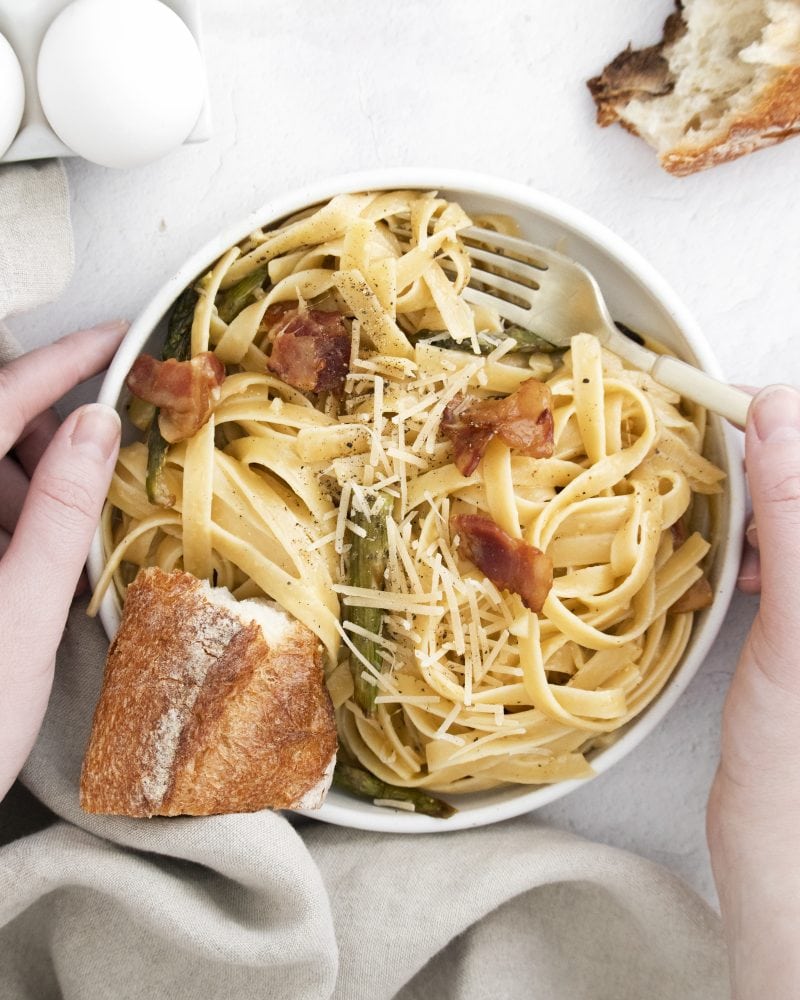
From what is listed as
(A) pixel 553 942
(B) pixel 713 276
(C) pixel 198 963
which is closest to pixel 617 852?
(A) pixel 553 942

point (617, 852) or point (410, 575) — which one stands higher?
point (410, 575)

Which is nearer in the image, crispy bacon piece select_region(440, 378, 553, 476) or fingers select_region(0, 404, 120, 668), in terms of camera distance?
fingers select_region(0, 404, 120, 668)

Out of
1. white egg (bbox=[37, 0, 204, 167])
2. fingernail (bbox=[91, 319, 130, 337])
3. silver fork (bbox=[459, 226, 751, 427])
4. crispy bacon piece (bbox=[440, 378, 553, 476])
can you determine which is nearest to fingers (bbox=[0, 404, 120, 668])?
fingernail (bbox=[91, 319, 130, 337])

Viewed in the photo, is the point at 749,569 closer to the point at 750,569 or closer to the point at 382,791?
the point at 750,569

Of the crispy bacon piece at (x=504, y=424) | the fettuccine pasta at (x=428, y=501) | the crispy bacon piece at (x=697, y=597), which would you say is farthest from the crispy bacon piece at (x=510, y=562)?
the crispy bacon piece at (x=697, y=597)

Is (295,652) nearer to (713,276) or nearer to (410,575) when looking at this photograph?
(410,575)

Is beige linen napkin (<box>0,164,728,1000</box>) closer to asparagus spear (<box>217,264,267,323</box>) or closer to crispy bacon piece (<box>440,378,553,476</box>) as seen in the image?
asparagus spear (<box>217,264,267,323</box>)

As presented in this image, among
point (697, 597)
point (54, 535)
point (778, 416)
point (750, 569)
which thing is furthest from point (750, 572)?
point (54, 535)
